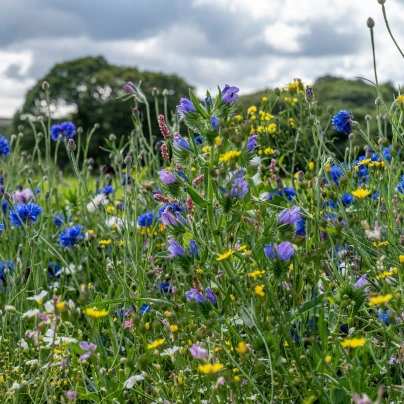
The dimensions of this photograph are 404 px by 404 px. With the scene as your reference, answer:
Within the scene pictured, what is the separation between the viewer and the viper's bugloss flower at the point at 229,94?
63.0 inches

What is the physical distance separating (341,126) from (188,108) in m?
0.60

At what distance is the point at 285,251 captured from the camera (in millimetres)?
1495

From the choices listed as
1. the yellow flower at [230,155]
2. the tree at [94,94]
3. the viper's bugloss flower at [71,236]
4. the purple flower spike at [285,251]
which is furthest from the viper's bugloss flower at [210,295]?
the tree at [94,94]

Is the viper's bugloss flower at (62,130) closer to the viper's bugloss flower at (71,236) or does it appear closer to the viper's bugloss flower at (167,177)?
the viper's bugloss flower at (71,236)

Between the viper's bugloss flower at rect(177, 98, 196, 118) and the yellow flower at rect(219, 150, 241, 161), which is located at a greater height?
the viper's bugloss flower at rect(177, 98, 196, 118)

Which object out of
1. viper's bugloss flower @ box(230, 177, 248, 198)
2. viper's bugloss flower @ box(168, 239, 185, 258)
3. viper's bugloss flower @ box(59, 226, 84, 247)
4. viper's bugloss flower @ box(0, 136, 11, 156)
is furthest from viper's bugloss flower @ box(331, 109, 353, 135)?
viper's bugloss flower @ box(0, 136, 11, 156)

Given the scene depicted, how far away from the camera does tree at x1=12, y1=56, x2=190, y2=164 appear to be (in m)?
22.6

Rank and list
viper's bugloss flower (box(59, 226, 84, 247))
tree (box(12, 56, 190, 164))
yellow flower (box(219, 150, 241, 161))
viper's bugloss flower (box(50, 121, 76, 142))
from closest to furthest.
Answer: yellow flower (box(219, 150, 241, 161)), viper's bugloss flower (box(59, 226, 84, 247)), viper's bugloss flower (box(50, 121, 76, 142)), tree (box(12, 56, 190, 164))

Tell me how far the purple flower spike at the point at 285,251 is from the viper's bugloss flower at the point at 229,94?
0.40m

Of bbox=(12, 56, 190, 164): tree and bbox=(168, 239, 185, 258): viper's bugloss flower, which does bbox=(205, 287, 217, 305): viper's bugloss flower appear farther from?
bbox=(12, 56, 190, 164): tree

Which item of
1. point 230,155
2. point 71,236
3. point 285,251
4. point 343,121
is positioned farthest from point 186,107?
point 71,236

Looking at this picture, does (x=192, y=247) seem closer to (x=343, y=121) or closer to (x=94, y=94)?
(x=343, y=121)

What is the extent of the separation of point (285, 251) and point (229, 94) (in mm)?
430

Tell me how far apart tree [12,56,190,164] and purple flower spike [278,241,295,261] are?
2009cm
